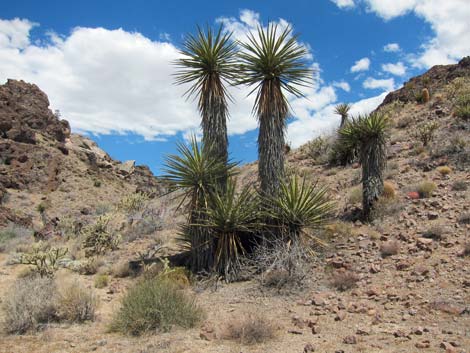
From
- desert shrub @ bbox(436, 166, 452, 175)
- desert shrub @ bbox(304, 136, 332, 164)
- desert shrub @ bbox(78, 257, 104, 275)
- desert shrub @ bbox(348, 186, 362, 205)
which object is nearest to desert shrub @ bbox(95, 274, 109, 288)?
desert shrub @ bbox(78, 257, 104, 275)

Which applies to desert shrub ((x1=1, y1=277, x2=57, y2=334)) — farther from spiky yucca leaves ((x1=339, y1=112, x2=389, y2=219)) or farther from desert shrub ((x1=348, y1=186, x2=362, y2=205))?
desert shrub ((x1=348, y1=186, x2=362, y2=205))

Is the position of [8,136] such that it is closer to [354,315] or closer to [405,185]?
[405,185]

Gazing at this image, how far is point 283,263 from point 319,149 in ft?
41.1

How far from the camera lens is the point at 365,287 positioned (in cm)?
796

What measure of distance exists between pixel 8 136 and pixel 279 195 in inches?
1130

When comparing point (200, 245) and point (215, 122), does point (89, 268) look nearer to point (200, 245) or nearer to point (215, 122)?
point (200, 245)

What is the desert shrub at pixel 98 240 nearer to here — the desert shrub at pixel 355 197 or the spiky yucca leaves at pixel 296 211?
the spiky yucca leaves at pixel 296 211

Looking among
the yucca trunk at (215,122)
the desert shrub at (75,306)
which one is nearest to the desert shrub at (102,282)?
the desert shrub at (75,306)

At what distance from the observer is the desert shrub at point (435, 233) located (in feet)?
30.5

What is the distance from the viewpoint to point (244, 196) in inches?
400

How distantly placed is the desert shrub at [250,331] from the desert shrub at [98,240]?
8.75 meters

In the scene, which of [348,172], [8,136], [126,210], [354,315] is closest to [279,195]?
[354,315]

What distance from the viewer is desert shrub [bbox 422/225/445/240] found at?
30.5 feet

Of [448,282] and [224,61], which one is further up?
[224,61]
